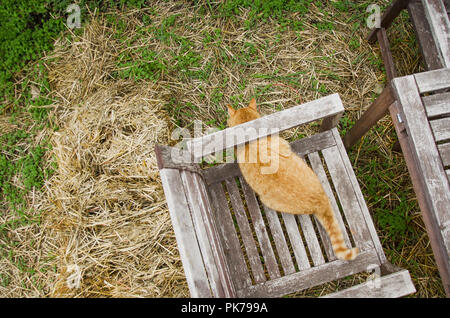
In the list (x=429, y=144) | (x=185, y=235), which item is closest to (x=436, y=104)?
(x=429, y=144)

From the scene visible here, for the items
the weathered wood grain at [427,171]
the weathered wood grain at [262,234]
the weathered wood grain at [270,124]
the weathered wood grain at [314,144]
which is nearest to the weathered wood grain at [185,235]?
the weathered wood grain at [270,124]

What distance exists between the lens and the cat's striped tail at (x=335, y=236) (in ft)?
6.45

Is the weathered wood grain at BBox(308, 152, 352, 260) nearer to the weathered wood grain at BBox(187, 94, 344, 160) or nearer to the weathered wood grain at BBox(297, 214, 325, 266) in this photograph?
the weathered wood grain at BBox(297, 214, 325, 266)

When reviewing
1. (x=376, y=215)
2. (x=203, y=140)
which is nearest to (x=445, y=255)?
(x=376, y=215)

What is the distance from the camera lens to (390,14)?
2.98 m

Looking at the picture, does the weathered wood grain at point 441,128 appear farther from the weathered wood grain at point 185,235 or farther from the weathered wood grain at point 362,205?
the weathered wood grain at point 185,235

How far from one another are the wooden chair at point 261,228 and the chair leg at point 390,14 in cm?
164

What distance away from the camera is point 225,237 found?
2178 millimetres

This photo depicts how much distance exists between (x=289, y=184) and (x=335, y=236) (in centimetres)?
52

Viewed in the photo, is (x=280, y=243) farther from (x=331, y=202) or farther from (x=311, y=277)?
(x=331, y=202)

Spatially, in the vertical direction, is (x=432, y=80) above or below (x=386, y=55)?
below

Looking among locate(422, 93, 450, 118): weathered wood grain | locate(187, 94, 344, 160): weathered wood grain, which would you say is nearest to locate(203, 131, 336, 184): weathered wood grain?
locate(187, 94, 344, 160): weathered wood grain

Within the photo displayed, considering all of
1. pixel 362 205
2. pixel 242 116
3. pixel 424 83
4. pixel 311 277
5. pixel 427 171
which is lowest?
pixel 311 277
